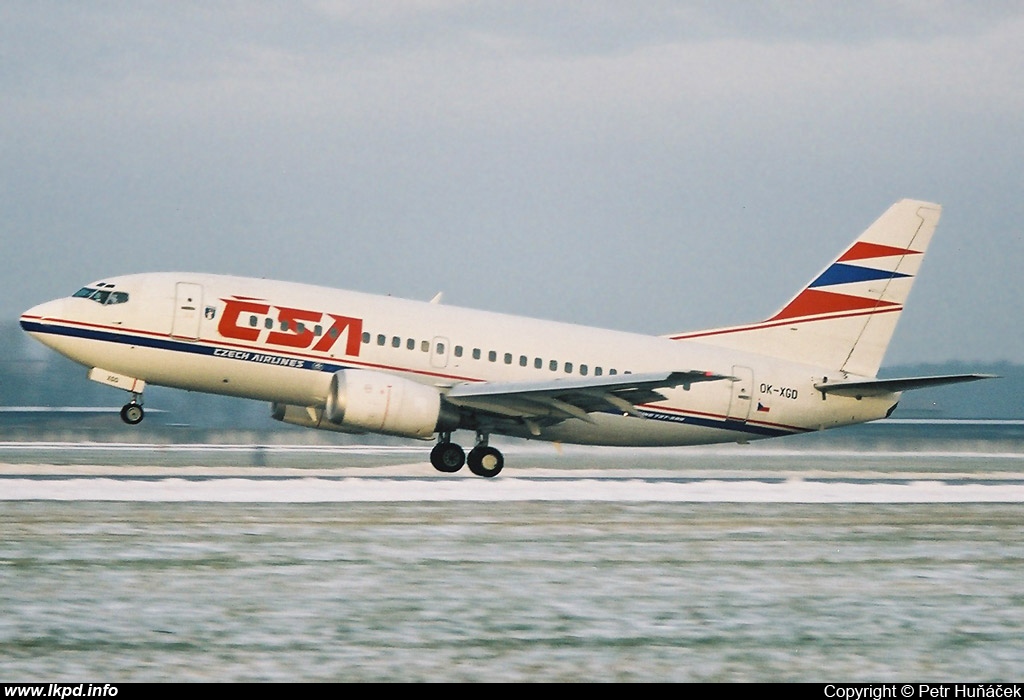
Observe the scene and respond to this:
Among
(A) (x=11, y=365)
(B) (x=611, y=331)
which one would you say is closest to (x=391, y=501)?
(B) (x=611, y=331)

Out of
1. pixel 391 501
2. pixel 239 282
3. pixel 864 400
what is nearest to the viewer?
pixel 391 501

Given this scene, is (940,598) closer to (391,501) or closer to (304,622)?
(304,622)

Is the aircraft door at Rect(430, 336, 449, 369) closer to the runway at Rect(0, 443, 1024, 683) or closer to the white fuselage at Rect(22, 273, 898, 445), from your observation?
the white fuselage at Rect(22, 273, 898, 445)

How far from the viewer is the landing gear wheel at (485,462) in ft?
98.1

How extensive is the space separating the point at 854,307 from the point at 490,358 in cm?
1028

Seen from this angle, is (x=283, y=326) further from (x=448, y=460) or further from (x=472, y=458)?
(x=472, y=458)

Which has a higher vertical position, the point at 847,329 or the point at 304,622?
the point at 847,329

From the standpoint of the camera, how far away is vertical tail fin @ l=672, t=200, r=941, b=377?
3247 cm

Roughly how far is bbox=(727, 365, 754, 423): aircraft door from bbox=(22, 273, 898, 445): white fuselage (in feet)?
0.10

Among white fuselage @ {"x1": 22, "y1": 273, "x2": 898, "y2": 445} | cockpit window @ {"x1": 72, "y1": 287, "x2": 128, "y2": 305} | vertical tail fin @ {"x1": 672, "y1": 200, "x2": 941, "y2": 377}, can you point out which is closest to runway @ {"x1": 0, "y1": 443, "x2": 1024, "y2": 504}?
white fuselage @ {"x1": 22, "y1": 273, "x2": 898, "y2": 445}

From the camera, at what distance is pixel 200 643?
37.0ft

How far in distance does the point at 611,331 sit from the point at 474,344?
13.4 feet

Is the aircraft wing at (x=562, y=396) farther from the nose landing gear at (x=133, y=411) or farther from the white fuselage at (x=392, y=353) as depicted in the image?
the nose landing gear at (x=133, y=411)

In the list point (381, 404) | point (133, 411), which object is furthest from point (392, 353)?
point (133, 411)
